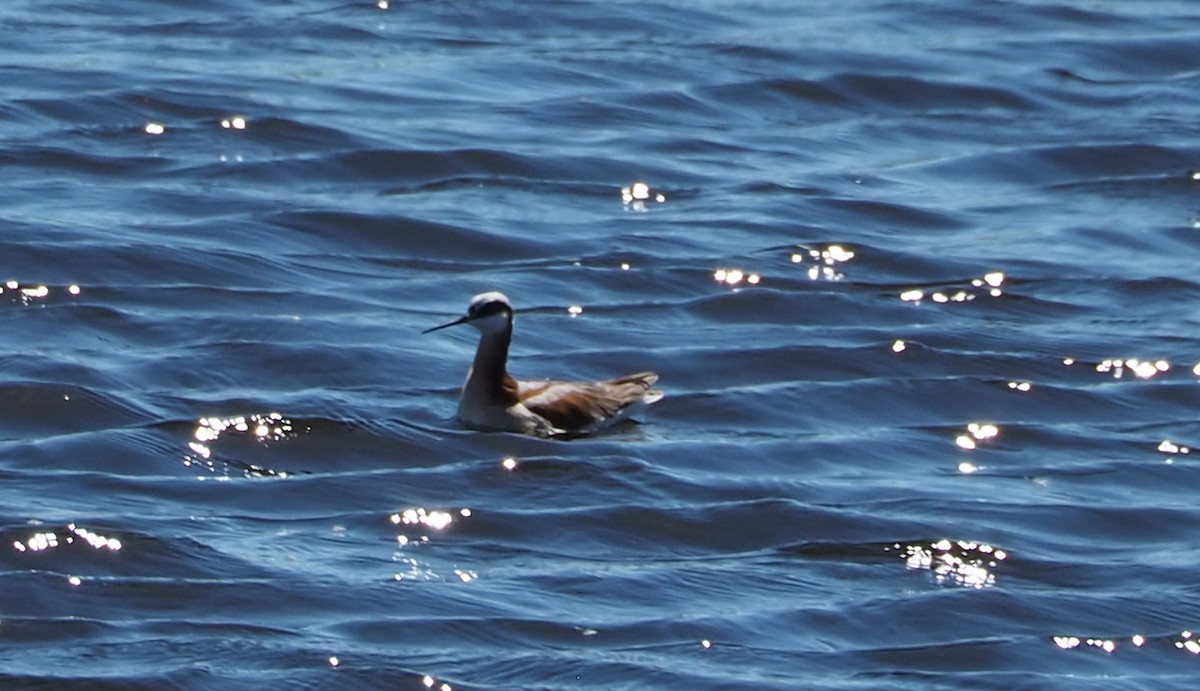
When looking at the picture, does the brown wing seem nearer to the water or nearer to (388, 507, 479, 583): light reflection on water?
the water

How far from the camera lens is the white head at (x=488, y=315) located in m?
11.6

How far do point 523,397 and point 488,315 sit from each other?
44cm

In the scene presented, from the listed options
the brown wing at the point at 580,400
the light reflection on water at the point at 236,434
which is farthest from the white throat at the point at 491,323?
the light reflection on water at the point at 236,434

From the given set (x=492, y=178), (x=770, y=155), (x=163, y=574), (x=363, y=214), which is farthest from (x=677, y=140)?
(x=163, y=574)

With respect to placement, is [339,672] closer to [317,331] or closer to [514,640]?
[514,640]

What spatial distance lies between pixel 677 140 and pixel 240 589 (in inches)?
342

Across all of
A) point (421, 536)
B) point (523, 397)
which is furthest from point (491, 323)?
point (421, 536)

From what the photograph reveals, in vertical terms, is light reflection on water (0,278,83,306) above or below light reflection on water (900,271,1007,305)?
below

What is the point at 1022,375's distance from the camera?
12477mm

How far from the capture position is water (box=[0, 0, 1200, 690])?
29.0ft

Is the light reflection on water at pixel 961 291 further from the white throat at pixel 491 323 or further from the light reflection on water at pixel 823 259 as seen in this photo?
the white throat at pixel 491 323

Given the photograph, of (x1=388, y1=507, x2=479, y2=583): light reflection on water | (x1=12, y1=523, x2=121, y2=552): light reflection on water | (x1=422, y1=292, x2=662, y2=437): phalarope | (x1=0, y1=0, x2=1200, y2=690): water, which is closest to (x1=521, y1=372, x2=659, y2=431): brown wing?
(x1=422, y1=292, x2=662, y2=437): phalarope

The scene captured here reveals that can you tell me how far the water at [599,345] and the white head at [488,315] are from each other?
0.41m

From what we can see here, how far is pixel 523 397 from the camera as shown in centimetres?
1140
